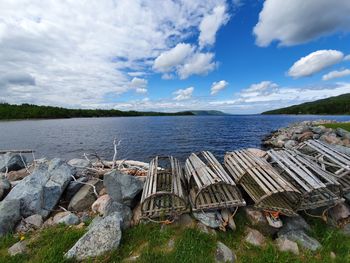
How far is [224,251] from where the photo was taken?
472 centimetres

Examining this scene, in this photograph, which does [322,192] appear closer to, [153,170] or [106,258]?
[153,170]

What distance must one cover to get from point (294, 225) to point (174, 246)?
141 inches

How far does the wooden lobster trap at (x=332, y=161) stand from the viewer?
703cm

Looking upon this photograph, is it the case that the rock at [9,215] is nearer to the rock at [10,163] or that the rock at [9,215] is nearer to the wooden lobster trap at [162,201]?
the wooden lobster trap at [162,201]

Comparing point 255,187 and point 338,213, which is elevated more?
point 255,187

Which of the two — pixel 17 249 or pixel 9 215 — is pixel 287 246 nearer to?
pixel 17 249

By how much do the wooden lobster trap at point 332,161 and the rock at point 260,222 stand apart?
134 inches

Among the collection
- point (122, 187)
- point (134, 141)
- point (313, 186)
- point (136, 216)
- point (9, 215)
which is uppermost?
point (313, 186)

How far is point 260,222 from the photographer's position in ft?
17.9

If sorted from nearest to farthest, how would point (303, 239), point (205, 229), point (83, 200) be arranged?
point (303, 239)
point (205, 229)
point (83, 200)

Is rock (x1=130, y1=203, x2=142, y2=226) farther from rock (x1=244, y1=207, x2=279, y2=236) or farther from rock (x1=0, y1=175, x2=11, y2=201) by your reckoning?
rock (x1=0, y1=175, x2=11, y2=201)

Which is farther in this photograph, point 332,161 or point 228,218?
point 332,161

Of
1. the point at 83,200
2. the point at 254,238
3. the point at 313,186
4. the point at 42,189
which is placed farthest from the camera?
the point at 83,200

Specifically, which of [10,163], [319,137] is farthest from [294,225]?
[319,137]
